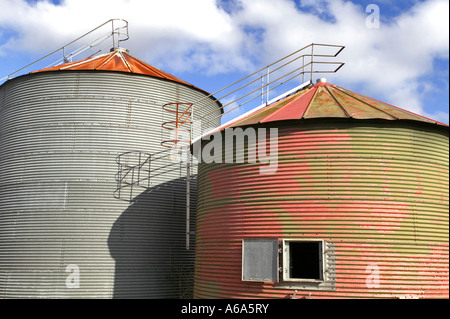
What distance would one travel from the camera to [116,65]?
2162cm

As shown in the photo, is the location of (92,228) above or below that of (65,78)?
below

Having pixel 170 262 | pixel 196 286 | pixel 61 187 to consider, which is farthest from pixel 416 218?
pixel 61 187

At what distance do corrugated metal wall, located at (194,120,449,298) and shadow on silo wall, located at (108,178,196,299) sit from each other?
5879mm

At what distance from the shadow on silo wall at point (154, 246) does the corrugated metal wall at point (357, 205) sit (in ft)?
19.3

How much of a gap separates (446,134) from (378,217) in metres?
3.86

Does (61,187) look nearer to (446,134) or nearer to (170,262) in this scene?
(170,262)

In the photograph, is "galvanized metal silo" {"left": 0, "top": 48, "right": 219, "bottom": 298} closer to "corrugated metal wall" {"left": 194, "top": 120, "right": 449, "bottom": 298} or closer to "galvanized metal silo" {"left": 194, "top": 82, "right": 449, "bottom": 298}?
"galvanized metal silo" {"left": 194, "top": 82, "right": 449, "bottom": 298}

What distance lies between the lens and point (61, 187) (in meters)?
19.0

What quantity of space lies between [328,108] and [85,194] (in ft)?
35.6

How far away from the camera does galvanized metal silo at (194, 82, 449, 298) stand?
1227 centimetres

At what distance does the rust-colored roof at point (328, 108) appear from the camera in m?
13.5

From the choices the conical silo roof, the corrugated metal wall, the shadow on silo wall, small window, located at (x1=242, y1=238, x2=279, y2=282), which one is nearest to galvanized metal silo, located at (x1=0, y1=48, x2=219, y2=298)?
the shadow on silo wall
